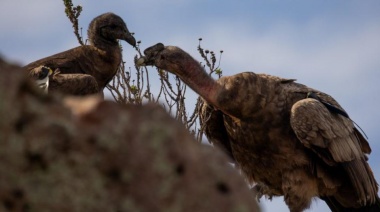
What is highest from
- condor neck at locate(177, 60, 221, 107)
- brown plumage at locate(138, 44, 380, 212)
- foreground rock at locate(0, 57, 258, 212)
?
foreground rock at locate(0, 57, 258, 212)

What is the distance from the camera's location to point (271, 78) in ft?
30.1

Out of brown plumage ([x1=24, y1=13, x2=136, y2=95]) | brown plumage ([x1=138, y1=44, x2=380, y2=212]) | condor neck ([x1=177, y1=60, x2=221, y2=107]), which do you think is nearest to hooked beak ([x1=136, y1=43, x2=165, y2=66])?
brown plumage ([x1=138, y1=44, x2=380, y2=212])

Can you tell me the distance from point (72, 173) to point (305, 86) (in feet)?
28.0

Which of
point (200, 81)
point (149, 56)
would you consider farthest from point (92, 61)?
point (200, 81)

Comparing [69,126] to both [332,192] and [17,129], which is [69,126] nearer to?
[17,129]

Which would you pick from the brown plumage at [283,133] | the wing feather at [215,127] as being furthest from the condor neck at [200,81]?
the wing feather at [215,127]

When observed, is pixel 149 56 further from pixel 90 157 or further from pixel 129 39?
pixel 90 157

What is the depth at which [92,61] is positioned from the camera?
10391 millimetres

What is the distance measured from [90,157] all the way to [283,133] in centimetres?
786

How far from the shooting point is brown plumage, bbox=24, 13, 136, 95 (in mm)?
9039

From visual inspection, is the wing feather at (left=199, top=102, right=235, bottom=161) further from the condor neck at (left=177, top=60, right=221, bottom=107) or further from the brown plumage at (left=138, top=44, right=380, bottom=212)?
the condor neck at (left=177, top=60, right=221, bottom=107)

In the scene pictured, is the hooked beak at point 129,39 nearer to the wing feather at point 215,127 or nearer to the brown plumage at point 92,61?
the brown plumage at point 92,61

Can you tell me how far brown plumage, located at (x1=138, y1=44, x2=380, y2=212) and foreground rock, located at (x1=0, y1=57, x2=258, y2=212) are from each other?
24.0 feet

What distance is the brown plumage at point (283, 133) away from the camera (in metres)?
8.88
